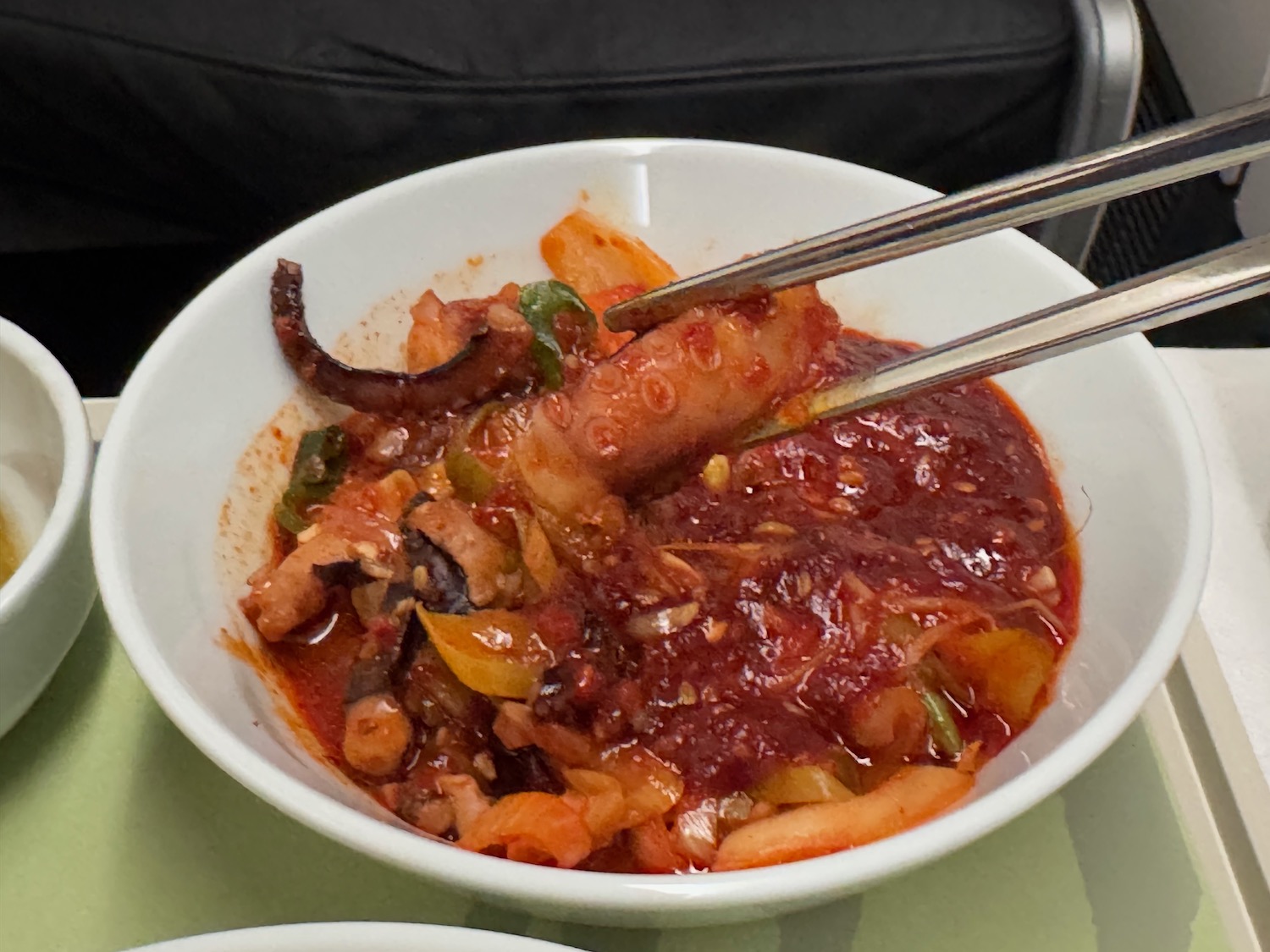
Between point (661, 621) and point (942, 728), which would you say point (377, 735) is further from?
point (942, 728)

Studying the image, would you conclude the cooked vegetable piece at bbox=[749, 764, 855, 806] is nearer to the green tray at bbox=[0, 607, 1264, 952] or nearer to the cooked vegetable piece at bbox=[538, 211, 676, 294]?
the green tray at bbox=[0, 607, 1264, 952]

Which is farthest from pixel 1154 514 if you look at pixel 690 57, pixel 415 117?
pixel 415 117

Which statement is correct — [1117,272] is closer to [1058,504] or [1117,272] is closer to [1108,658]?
[1058,504]

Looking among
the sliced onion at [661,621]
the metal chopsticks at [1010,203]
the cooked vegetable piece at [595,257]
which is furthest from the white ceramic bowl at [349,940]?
the cooked vegetable piece at [595,257]

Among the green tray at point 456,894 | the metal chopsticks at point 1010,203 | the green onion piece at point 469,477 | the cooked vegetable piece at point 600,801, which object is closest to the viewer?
the metal chopsticks at point 1010,203

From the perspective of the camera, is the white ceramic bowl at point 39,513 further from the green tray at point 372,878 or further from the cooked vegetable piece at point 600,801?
the cooked vegetable piece at point 600,801

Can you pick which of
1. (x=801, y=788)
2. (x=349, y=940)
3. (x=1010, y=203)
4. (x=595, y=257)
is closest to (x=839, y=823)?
(x=801, y=788)
